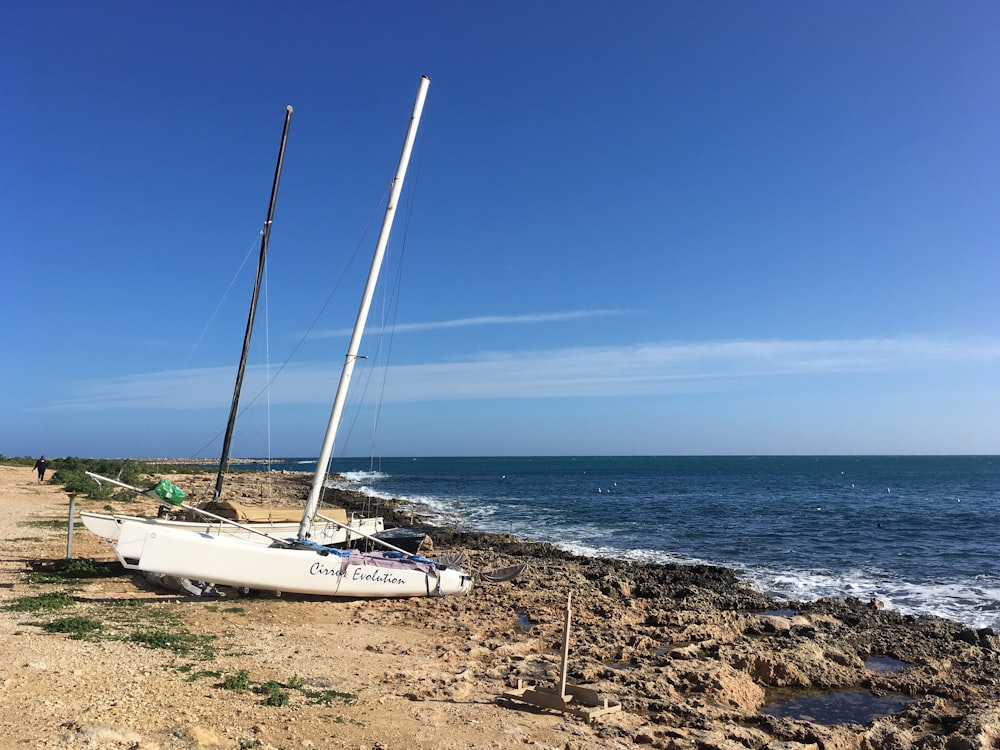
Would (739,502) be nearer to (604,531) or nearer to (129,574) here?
(604,531)

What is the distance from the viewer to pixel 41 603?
473 inches

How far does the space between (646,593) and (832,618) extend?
15.9 feet

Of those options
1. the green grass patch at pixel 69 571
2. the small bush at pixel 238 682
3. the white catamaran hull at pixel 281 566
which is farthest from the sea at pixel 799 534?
the green grass patch at pixel 69 571

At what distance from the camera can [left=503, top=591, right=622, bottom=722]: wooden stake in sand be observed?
355 inches

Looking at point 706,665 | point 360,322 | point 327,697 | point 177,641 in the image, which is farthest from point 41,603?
point 706,665

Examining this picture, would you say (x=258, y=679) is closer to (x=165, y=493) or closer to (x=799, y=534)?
(x=165, y=493)

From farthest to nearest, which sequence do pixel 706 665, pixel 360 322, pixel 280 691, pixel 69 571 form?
pixel 360 322 → pixel 69 571 → pixel 706 665 → pixel 280 691

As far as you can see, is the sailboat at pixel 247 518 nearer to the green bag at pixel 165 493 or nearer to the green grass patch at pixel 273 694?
the green bag at pixel 165 493

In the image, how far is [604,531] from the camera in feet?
119

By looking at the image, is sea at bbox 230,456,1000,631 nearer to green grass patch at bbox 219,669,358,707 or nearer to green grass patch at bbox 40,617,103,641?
green grass patch at bbox 219,669,358,707

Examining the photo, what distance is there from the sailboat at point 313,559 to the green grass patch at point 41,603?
3.82ft

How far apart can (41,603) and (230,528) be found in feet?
17.3

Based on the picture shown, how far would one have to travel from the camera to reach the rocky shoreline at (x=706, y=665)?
909 cm

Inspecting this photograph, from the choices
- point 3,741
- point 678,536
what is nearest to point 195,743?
point 3,741
